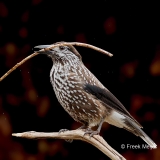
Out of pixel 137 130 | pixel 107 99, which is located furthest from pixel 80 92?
pixel 137 130

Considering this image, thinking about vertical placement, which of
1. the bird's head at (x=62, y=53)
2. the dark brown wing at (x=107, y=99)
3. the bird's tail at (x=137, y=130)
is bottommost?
the bird's tail at (x=137, y=130)

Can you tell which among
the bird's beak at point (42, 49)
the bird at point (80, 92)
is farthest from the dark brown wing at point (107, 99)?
the bird's beak at point (42, 49)

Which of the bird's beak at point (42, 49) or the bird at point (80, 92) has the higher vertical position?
the bird's beak at point (42, 49)

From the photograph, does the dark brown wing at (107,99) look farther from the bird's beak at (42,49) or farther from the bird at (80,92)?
the bird's beak at (42,49)

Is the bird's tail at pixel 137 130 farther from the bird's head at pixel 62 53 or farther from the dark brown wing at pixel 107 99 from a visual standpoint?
the bird's head at pixel 62 53

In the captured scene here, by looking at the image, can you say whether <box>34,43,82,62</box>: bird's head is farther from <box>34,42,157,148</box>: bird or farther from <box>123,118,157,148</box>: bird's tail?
<box>123,118,157,148</box>: bird's tail

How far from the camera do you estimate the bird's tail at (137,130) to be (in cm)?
138

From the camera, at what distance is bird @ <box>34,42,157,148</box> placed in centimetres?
133

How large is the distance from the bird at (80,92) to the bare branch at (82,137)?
2 cm

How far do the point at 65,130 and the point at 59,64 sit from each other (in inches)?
7.6

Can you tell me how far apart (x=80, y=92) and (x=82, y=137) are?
128 mm

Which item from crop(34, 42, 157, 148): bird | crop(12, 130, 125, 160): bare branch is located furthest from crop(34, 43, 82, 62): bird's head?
crop(12, 130, 125, 160): bare branch

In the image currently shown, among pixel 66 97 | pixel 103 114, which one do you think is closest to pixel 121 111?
pixel 103 114

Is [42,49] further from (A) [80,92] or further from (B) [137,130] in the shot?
(B) [137,130]
